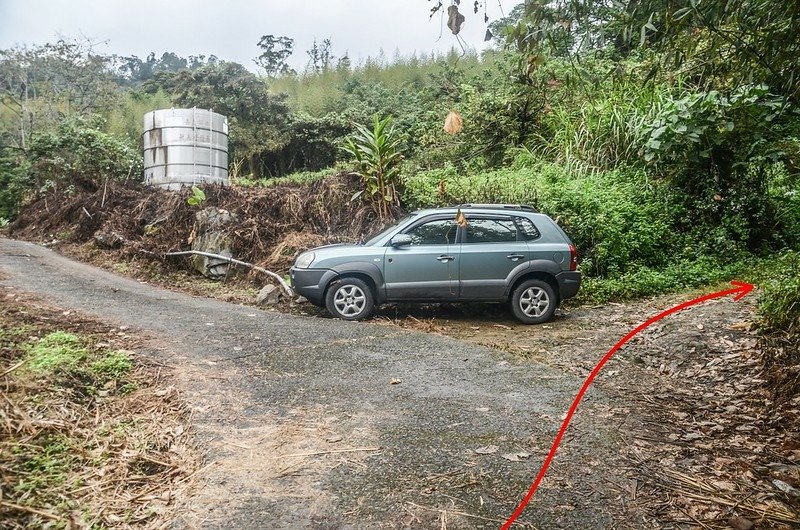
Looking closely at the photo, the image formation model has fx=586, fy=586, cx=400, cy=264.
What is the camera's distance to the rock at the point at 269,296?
29.2 ft

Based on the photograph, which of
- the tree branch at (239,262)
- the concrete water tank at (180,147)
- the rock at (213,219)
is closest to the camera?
the tree branch at (239,262)

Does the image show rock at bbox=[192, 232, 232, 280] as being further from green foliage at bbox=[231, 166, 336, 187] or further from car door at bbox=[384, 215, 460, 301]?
car door at bbox=[384, 215, 460, 301]

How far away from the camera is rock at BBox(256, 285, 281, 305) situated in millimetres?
8898

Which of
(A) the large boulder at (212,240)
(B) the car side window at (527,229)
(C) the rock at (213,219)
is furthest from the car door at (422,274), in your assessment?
(C) the rock at (213,219)

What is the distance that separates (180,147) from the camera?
46.4ft

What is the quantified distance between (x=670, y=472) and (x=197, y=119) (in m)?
13.5

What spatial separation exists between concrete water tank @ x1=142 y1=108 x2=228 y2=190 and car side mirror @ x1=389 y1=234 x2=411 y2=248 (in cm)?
764

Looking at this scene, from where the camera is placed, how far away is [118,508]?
290 centimetres

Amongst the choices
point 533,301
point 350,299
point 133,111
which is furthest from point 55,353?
point 133,111

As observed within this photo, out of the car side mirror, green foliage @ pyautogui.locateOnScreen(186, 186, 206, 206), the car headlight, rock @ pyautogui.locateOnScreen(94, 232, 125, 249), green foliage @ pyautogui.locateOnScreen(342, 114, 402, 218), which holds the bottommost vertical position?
the car headlight

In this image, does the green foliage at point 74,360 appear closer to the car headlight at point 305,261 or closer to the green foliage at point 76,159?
the car headlight at point 305,261

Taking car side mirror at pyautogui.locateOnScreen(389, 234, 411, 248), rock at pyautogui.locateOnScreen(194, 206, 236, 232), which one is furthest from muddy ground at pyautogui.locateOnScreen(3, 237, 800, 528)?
rock at pyautogui.locateOnScreen(194, 206, 236, 232)

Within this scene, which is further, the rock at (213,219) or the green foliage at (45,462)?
the rock at (213,219)

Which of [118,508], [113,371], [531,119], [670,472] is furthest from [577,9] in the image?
[531,119]
